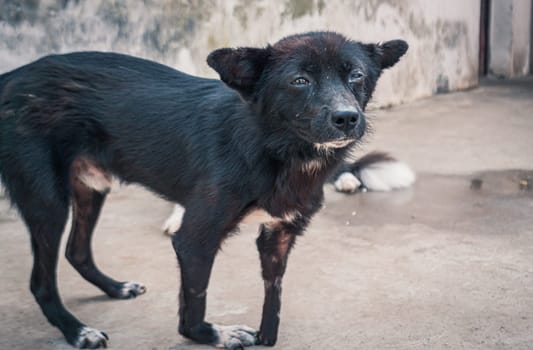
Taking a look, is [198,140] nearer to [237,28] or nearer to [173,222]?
[173,222]

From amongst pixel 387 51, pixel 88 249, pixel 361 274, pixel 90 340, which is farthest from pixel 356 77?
pixel 88 249

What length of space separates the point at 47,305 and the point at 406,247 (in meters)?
2.08

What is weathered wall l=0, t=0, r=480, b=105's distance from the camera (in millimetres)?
6121

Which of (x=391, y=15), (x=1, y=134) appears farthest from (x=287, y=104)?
(x=391, y=15)

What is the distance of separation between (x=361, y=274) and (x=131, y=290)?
118 cm

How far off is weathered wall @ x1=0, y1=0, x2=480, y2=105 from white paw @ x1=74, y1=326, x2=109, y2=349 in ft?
9.50

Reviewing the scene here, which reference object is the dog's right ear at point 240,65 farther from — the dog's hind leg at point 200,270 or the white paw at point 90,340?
the white paw at point 90,340

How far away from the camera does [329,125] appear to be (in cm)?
320

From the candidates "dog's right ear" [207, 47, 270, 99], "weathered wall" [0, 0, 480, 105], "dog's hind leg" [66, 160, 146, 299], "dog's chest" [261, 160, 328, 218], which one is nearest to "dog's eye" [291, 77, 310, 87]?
"dog's right ear" [207, 47, 270, 99]

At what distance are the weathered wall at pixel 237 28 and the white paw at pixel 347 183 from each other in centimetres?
178

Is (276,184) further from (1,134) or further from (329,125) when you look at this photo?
(1,134)

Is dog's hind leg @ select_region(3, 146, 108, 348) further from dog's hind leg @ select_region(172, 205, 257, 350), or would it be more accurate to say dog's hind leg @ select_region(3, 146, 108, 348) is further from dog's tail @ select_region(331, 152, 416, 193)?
dog's tail @ select_region(331, 152, 416, 193)

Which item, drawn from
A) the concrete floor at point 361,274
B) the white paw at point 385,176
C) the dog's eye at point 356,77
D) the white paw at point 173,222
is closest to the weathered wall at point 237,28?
the concrete floor at point 361,274

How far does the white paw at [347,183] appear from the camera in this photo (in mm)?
5992
